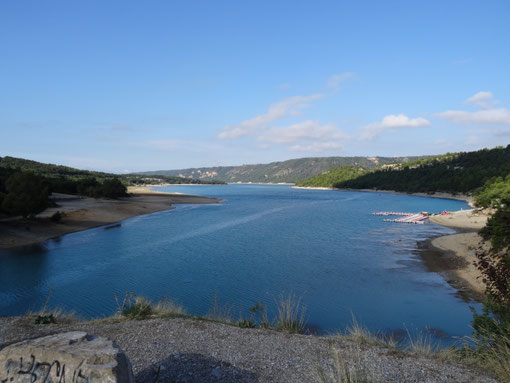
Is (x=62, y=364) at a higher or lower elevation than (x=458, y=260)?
higher

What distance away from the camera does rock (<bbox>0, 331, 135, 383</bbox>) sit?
4.23m

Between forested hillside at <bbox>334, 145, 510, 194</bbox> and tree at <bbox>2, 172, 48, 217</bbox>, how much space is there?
336 feet

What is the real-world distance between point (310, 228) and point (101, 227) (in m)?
28.4

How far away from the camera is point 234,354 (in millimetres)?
7453

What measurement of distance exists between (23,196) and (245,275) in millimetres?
26660

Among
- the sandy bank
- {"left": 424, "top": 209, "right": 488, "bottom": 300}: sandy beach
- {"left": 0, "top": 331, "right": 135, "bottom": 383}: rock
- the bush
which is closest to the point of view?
{"left": 0, "top": 331, "right": 135, "bottom": 383}: rock

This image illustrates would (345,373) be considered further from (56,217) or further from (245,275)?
(56,217)

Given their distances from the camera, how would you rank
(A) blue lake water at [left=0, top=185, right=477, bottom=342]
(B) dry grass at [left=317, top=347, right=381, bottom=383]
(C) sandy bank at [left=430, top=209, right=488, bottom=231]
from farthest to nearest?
1. (C) sandy bank at [left=430, top=209, right=488, bottom=231]
2. (A) blue lake water at [left=0, top=185, right=477, bottom=342]
3. (B) dry grass at [left=317, top=347, right=381, bottom=383]

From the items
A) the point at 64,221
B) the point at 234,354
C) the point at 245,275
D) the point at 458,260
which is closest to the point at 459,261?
the point at 458,260

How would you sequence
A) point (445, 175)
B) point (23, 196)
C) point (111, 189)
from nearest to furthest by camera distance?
point (23, 196), point (111, 189), point (445, 175)

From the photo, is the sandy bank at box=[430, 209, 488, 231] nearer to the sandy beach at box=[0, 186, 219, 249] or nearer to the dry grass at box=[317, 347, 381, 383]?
the dry grass at box=[317, 347, 381, 383]

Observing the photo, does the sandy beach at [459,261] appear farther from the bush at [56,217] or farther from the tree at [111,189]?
the tree at [111,189]

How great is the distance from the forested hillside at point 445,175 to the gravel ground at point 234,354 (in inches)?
4094

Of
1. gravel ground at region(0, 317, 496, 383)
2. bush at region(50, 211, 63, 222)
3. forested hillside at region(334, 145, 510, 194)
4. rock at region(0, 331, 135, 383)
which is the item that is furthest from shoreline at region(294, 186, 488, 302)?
forested hillside at region(334, 145, 510, 194)
